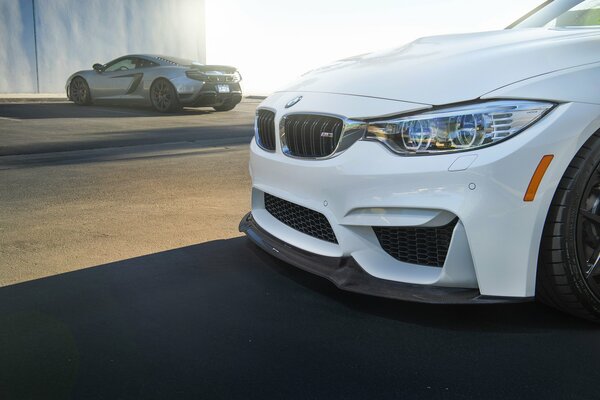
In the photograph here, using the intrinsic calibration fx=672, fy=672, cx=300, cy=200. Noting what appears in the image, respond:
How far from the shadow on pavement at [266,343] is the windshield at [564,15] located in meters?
1.92

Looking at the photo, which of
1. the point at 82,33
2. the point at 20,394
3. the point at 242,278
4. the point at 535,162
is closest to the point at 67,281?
the point at 242,278

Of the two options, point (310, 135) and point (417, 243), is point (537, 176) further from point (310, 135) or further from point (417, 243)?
point (310, 135)

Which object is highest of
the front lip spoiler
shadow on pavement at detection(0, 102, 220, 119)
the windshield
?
the windshield

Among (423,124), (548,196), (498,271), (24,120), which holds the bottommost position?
(24,120)

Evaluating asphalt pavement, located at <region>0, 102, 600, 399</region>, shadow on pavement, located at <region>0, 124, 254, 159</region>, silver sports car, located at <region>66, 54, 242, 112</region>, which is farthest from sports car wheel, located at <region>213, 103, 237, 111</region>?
asphalt pavement, located at <region>0, 102, 600, 399</region>

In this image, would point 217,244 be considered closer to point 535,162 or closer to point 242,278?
point 242,278

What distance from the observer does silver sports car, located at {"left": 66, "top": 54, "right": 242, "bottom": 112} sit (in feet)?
43.9

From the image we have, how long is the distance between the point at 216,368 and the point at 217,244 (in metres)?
1.70

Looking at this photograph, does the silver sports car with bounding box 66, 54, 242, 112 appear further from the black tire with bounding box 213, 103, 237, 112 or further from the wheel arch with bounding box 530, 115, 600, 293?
the wheel arch with bounding box 530, 115, 600, 293

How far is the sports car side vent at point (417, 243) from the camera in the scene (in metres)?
2.75

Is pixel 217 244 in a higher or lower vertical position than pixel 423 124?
lower

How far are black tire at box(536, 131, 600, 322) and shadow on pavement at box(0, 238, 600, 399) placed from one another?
170 mm

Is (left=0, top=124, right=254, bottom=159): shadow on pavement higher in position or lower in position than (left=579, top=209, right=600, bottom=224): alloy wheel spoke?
lower

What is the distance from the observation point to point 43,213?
192 inches
